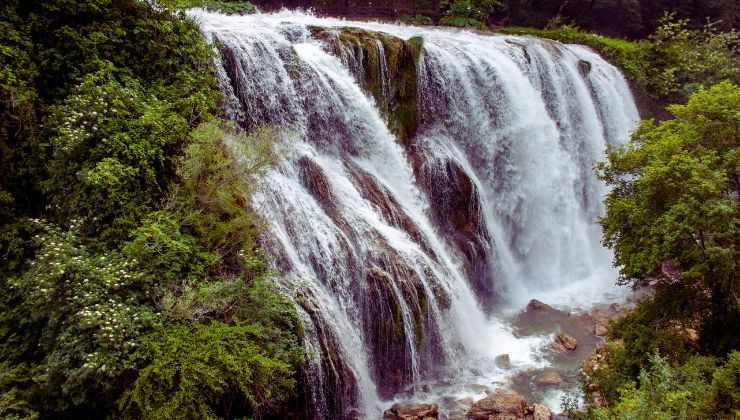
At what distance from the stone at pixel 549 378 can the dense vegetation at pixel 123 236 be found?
514 cm

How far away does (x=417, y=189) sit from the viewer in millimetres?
11008

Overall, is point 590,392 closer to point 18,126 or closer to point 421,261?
point 421,261

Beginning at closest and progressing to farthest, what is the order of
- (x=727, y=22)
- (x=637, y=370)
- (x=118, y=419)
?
1. (x=118, y=419)
2. (x=637, y=370)
3. (x=727, y=22)

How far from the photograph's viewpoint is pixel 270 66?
946 cm

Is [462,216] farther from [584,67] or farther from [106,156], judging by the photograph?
[584,67]

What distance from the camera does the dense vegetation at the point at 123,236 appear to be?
4.78m

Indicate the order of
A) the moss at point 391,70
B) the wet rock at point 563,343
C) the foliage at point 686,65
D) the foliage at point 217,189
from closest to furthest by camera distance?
1. the foliage at point 217,189
2. the wet rock at point 563,343
3. the moss at point 391,70
4. the foliage at point 686,65

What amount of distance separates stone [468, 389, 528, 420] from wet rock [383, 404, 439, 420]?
Result: 684 millimetres

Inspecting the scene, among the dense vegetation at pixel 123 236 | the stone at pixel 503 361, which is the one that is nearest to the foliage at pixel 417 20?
the dense vegetation at pixel 123 236

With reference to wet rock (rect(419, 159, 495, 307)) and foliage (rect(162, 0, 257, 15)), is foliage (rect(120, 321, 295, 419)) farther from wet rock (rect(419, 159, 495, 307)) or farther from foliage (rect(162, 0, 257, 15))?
foliage (rect(162, 0, 257, 15))

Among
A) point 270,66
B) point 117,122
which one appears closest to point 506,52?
point 270,66

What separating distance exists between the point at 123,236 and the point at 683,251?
7.64 m

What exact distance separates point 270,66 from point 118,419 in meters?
6.93

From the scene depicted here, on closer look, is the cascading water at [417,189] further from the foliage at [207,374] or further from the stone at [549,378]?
the foliage at [207,374]
